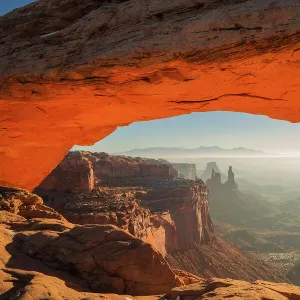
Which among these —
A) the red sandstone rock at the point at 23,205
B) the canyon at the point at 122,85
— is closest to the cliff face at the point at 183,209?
the red sandstone rock at the point at 23,205

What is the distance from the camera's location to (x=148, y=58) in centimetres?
673

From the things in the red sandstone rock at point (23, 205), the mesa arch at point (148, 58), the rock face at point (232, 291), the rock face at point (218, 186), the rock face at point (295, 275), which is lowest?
the rock face at point (295, 275)

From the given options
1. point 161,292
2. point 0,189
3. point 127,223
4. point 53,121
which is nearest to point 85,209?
point 127,223

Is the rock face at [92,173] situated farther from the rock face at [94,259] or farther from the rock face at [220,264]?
the rock face at [94,259]

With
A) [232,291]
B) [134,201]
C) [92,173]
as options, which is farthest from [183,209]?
[232,291]

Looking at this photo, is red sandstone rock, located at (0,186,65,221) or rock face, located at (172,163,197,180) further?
rock face, located at (172,163,197,180)

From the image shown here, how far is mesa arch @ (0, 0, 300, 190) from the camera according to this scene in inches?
242

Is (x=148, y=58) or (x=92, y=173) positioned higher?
(x=148, y=58)

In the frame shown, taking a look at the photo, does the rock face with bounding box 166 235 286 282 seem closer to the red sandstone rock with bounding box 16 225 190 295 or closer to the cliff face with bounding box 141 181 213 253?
the cliff face with bounding box 141 181 213 253

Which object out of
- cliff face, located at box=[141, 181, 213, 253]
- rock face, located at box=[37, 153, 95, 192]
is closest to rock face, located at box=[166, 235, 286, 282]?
cliff face, located at box=[141, 181, 213, 253]

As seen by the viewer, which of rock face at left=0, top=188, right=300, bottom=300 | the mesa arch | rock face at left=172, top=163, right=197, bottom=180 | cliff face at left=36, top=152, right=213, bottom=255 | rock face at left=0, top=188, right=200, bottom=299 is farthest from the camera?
rock face at left=172, top=163, right=197, bottom=180

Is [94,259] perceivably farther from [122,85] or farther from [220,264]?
[220,264]

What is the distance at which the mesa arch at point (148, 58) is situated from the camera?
6.14 metres

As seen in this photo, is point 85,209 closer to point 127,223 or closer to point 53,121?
point 127,223
